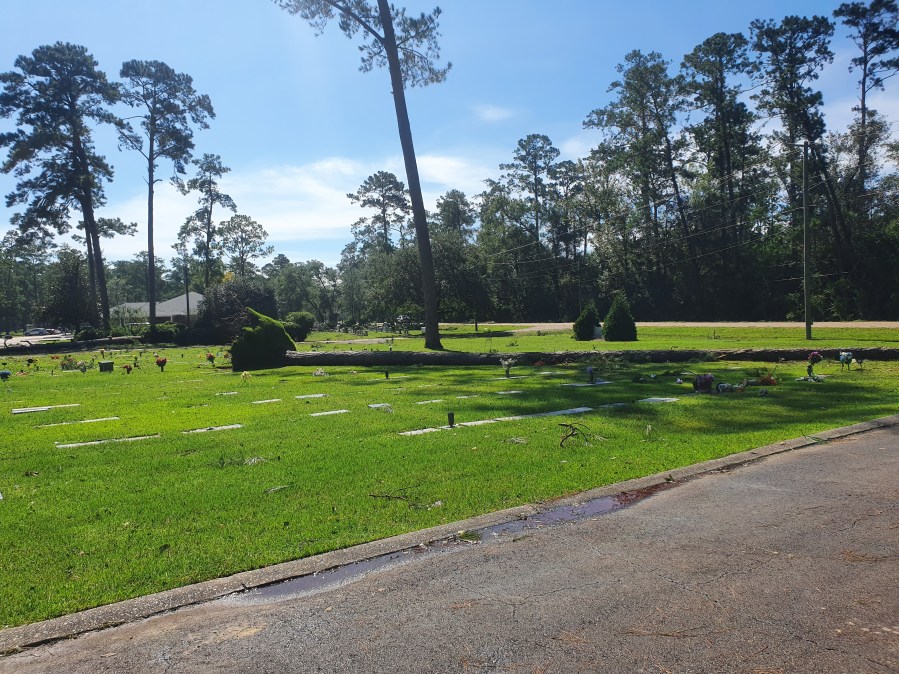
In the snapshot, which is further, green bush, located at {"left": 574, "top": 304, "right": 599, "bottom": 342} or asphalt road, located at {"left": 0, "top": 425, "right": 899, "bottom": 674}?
green bush, located at {"left": 574, "top": 304, "right": 599, "bottom": 342}

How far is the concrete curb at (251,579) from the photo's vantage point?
2.71 metres

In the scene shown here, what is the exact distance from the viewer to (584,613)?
280 cm

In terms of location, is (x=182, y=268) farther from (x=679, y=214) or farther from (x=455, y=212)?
(x=679, y=214)

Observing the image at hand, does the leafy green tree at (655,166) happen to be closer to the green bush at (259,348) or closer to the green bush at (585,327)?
the green bush at (585,327)

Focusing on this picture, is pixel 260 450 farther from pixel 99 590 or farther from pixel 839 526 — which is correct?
pixel 839 526

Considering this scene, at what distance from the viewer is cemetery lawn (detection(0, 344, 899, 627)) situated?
3.54 m

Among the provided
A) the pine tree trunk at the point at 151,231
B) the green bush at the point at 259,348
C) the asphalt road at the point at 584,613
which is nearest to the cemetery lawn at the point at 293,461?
the asphalt road at the point at 584,613

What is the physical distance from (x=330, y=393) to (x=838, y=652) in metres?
9.54

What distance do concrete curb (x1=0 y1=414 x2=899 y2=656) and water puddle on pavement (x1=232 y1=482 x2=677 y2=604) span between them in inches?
1.5

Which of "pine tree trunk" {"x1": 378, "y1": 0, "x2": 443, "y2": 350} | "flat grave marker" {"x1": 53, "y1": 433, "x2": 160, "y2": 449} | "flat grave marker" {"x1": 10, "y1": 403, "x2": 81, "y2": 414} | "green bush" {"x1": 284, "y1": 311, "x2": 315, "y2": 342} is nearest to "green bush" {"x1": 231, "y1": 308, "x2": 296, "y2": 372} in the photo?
"pine tree trunk" {"x1": 378, "y1": 0, "x2": 443, "y2": 350}

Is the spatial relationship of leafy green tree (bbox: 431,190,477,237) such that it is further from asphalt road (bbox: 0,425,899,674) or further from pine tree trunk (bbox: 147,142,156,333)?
asphalt road (bbox: 0,425,899,674)

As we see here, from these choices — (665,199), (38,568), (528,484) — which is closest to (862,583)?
(528,484)

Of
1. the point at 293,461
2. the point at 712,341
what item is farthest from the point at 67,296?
the point at 293,461

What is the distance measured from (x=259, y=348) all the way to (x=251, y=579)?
15985mm
